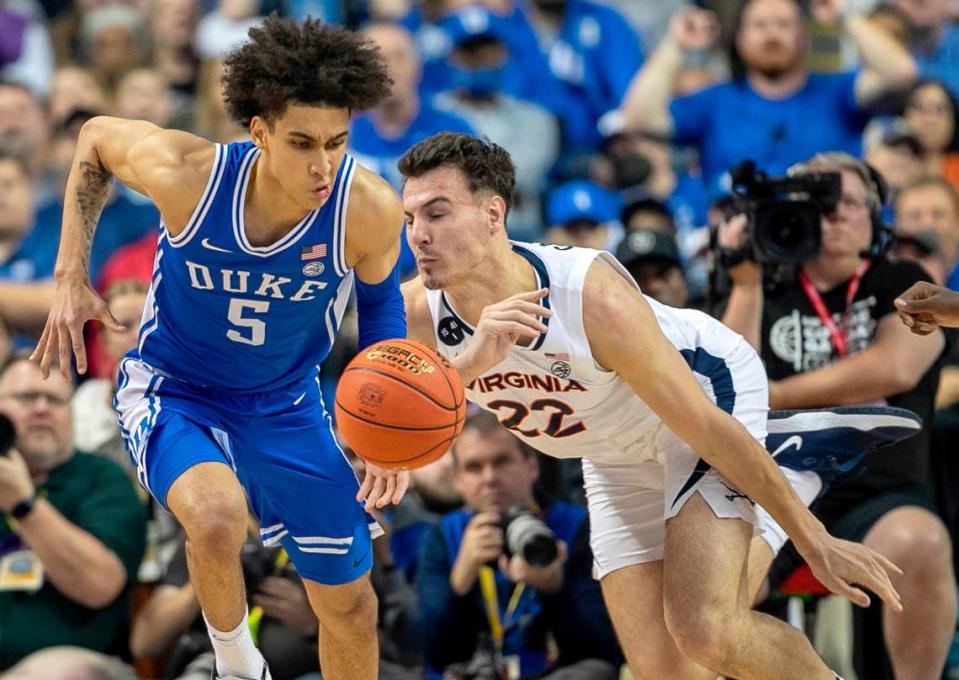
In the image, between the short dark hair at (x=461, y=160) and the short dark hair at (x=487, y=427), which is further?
the short dark hair at (x=487, y=427)

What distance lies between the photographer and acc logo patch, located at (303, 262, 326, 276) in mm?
5116

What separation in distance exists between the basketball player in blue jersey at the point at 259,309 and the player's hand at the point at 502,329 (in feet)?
1.52

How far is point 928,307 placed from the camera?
5133 mm

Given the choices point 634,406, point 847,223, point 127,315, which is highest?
point 847,223

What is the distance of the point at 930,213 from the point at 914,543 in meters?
2.91

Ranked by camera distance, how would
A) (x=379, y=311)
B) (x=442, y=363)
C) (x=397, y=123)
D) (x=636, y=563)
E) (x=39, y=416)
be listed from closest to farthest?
(x=442, y=363) → (x=379, y=311) → (x=636, y=563) → (x=39, y=416) → (x=397, y=123)

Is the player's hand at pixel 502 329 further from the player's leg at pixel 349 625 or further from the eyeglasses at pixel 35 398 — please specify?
the eyeglasses at pixel 35 398

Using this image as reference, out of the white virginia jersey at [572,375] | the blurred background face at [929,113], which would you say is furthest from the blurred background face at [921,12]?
the white virginia jersey at [572,375]

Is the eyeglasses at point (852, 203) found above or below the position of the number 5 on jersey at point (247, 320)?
above

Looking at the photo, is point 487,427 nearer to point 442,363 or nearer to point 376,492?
point 376,492

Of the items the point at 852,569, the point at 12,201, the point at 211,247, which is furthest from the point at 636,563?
the point at 12,201

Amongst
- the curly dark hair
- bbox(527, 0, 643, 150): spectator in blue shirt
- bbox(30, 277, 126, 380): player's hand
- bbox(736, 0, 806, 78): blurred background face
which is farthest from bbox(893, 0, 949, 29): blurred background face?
bbox(30, 277, 126, 380): player's hand

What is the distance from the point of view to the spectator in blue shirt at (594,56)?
→ 10758 millimetres

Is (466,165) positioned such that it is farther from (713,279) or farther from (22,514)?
(22,514)
